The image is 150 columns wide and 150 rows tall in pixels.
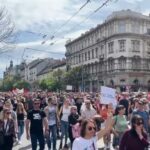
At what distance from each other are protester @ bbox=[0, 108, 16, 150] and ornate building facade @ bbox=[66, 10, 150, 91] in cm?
6143

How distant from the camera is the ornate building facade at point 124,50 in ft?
241

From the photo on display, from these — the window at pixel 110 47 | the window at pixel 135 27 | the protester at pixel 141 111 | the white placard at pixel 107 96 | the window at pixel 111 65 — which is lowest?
the protester at pixel 141 111

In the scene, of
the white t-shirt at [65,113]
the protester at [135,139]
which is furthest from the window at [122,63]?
the protester at [135,139]

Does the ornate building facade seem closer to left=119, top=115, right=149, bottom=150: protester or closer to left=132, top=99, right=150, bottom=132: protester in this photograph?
left=132, top=99, right=150, bottom=132: protester

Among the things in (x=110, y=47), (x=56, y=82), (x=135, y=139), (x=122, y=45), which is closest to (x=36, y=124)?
(x=135, y=139)

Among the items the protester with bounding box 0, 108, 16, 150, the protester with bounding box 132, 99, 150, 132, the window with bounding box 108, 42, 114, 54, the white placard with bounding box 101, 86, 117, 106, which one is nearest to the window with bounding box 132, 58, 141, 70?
the window with bounding box 108, 42, 114, 54

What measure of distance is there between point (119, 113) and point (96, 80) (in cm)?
7233

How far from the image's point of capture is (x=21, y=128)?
16781 millimetres

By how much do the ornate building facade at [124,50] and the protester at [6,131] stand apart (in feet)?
202

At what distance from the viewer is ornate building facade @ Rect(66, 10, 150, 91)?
73.4m

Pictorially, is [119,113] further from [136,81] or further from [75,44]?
[75,44]

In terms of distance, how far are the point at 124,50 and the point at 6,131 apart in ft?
213

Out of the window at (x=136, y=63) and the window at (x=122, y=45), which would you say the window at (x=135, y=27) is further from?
the window at (x=136, y=63)

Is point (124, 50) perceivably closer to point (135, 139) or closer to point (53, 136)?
point (53, 136)
